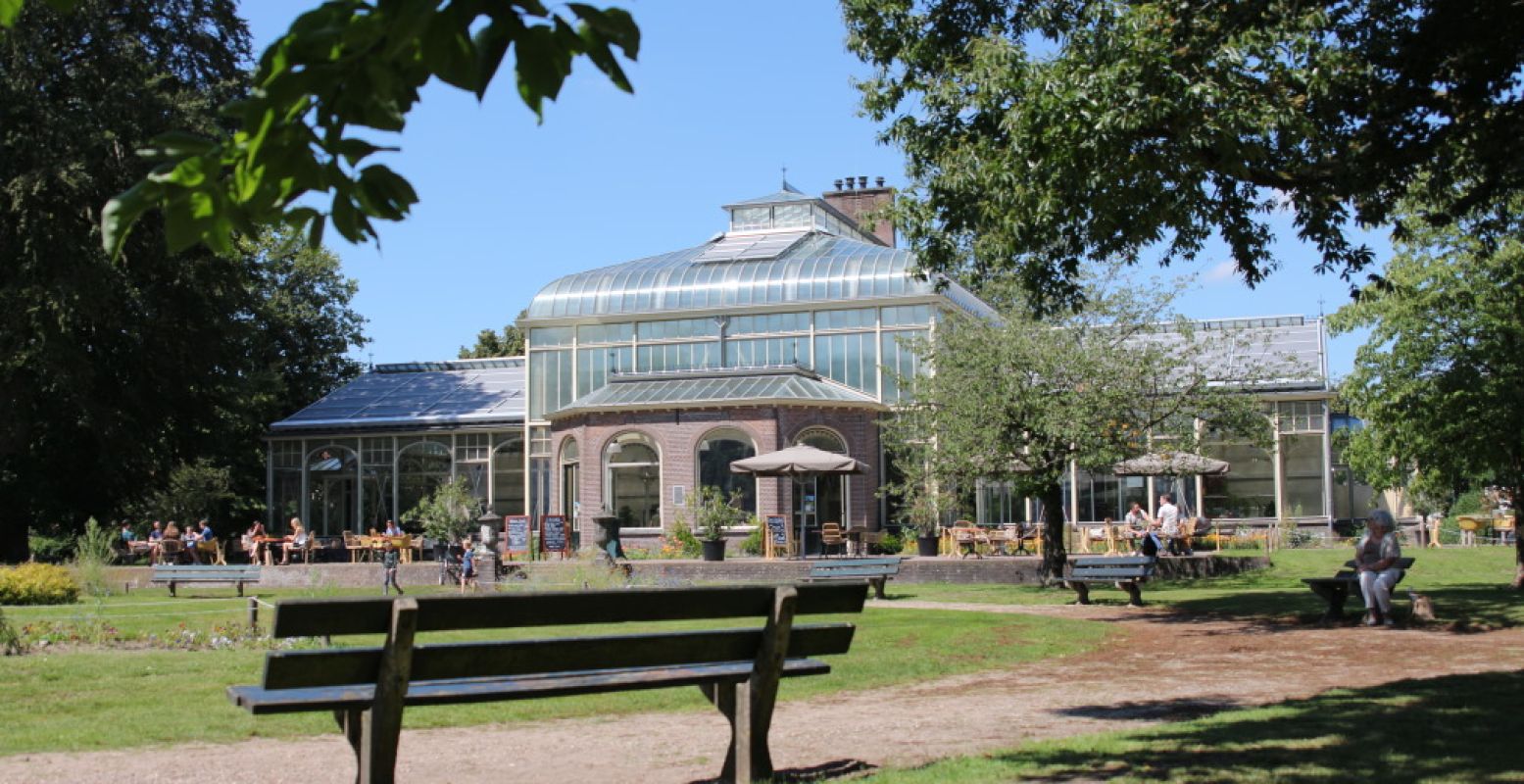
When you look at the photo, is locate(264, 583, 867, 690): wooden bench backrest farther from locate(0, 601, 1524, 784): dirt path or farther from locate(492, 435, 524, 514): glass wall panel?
locate(492, 435, 524, 514): glass wall panel

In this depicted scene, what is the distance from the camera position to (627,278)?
3800cm

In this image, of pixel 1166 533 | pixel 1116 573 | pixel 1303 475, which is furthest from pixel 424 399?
pixel 1116 573

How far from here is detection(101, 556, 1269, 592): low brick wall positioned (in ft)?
79.1

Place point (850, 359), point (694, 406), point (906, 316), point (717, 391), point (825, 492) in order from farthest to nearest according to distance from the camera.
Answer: point (850, 359) → point (906, 316) → point (717, 391) → point (694, 406) → point (825, 492)

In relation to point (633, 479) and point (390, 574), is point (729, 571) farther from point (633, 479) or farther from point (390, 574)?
point (633, 479)

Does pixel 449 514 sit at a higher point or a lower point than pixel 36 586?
higher

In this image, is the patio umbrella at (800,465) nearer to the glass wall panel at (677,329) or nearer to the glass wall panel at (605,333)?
the glass wall panel at (677,329)

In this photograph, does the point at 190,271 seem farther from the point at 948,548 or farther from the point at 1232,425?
the point at 1232,425

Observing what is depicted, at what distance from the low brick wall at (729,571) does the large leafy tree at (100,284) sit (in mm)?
5755

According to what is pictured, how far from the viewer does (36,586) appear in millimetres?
19703

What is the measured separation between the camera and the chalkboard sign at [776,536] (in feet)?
92.9

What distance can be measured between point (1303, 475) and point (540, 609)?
111ft

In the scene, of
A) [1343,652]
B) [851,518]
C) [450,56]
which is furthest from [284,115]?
[851,518]

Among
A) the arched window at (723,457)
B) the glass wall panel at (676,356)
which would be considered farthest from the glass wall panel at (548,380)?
the arched window at (723,457)
